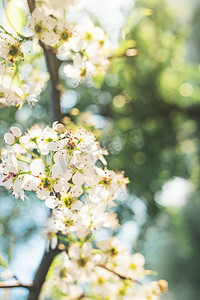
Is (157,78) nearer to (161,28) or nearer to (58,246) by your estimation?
(161,28)

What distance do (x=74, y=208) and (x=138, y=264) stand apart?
0.36m

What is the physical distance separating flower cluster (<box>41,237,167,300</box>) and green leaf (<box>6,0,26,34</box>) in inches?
16.3

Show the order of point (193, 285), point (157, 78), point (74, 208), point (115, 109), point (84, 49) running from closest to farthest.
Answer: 1. point (74, 208)
2. point (84, 49)
3. point (115, 109)
4. point (157, 78)
5. point (193, 285)

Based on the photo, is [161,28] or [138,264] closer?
[138,264]

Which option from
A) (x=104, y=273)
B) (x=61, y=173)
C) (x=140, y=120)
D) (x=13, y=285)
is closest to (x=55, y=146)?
(x=61, y=173)

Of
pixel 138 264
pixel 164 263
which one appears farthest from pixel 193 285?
pixel 138 264

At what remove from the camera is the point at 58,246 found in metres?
0.62

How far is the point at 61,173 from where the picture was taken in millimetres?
430

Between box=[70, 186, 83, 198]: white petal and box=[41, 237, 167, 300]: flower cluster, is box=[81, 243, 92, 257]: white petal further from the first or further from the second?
box=[70, 186, 83, 198]: white petal

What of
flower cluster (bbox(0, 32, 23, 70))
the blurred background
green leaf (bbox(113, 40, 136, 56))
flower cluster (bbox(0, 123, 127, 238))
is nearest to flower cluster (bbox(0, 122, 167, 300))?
flower cluster (bbox(0, 123, 127, 238))

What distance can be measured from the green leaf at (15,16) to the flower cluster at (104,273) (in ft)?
1.36

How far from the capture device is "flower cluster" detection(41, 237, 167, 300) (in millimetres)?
627

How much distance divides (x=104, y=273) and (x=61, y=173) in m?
0.45

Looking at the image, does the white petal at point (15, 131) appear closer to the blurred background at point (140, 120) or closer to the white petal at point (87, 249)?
the white petal at point (87, 249)
